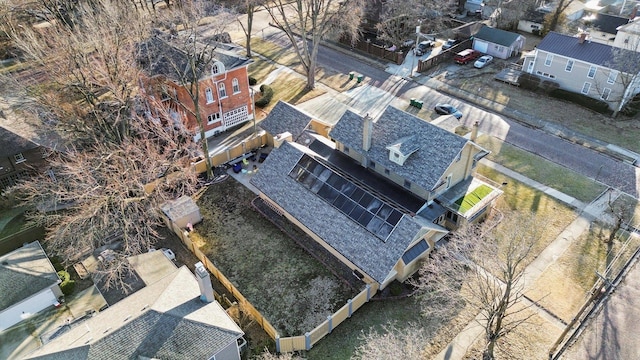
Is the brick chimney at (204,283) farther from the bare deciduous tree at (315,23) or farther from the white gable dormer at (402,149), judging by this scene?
the bare deciduous tree at (315,23)

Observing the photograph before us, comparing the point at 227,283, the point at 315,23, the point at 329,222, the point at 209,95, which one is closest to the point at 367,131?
the point at 329,222

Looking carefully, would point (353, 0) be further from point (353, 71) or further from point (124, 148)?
point (124, 148)

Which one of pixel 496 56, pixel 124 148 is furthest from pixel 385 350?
pixel 496 56

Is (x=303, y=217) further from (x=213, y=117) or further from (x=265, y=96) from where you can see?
(x=265, y=96)

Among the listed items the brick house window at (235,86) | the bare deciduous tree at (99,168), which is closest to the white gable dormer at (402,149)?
the bare deciduous tree at (99,168)

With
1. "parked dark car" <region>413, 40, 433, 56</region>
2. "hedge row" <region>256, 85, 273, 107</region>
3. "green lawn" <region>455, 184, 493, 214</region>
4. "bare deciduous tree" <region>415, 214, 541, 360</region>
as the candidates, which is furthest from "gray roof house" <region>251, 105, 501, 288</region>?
"parked dark car" <region>413, 40, 433, 56</region>
